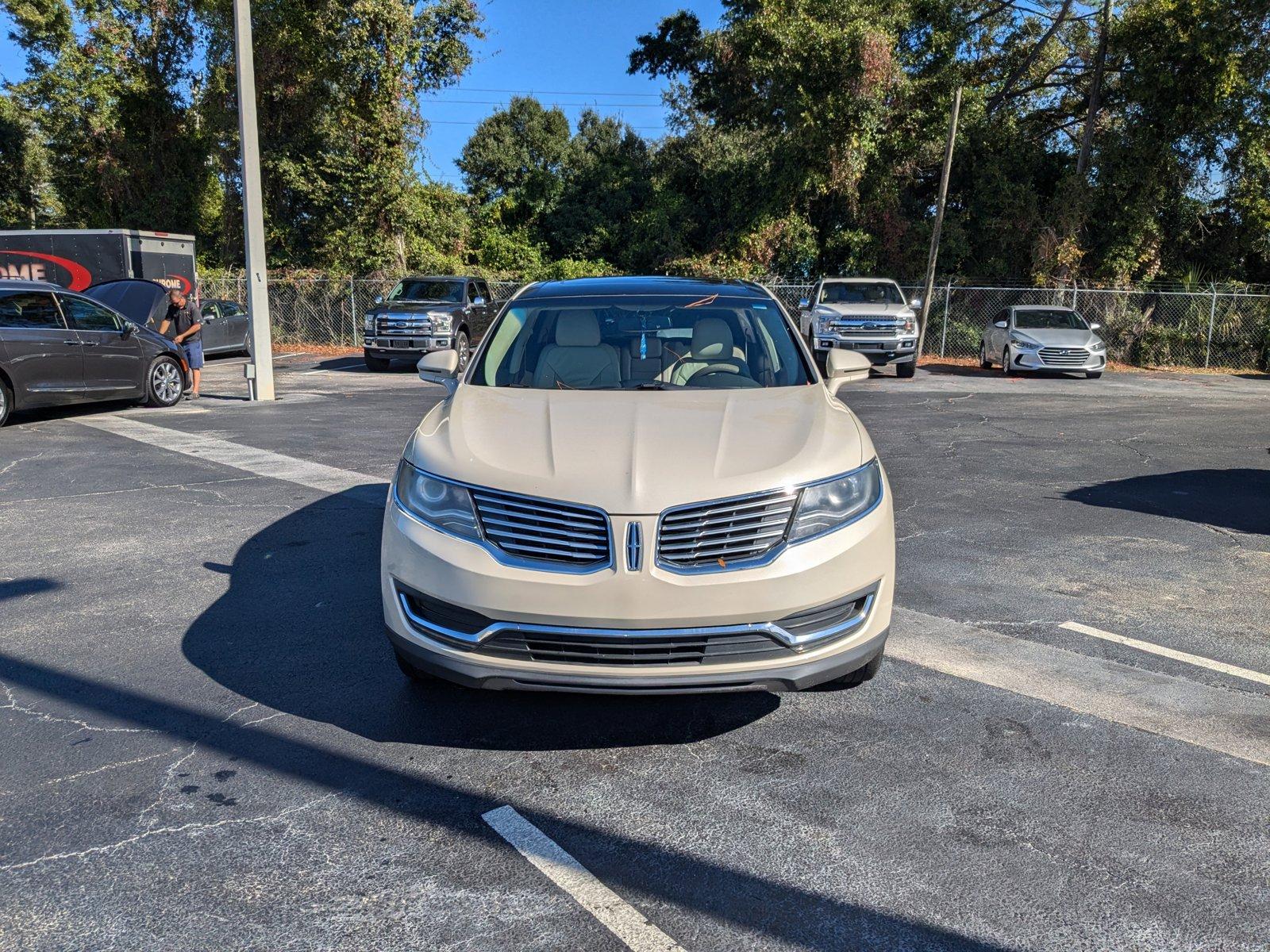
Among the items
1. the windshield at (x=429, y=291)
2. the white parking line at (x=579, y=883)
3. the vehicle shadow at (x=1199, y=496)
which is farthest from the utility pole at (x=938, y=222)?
the white parking line at (x=579, y=883)

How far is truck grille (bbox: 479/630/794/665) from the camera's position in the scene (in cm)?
330

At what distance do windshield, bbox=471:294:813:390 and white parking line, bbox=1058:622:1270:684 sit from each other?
6.12 ft

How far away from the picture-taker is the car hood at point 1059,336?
2053cm

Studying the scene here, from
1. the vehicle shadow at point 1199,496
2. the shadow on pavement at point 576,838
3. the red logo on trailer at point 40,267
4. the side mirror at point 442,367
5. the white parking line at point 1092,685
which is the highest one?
the red logo on trailer at point 40,267

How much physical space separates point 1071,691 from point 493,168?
38437mm

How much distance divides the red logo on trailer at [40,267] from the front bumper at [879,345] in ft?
52.4

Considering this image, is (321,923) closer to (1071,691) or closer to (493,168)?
(1071,691)

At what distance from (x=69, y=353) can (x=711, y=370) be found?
10.2 meters

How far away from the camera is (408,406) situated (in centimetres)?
1445

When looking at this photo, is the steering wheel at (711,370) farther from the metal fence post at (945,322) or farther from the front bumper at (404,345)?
the metal fence post at (945,322)

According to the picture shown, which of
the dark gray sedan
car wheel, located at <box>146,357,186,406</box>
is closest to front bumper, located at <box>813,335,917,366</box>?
car wheel, located at <box>146,357,186,406</box>

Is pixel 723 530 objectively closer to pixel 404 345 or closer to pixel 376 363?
pixel 404 345

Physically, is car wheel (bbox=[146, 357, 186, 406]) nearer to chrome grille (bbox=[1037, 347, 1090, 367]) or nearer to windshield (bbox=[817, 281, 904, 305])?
windshield (bbox=[817, 281, 904, 305])

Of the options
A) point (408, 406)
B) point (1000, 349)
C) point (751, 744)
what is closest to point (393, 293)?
point (408, 406)
